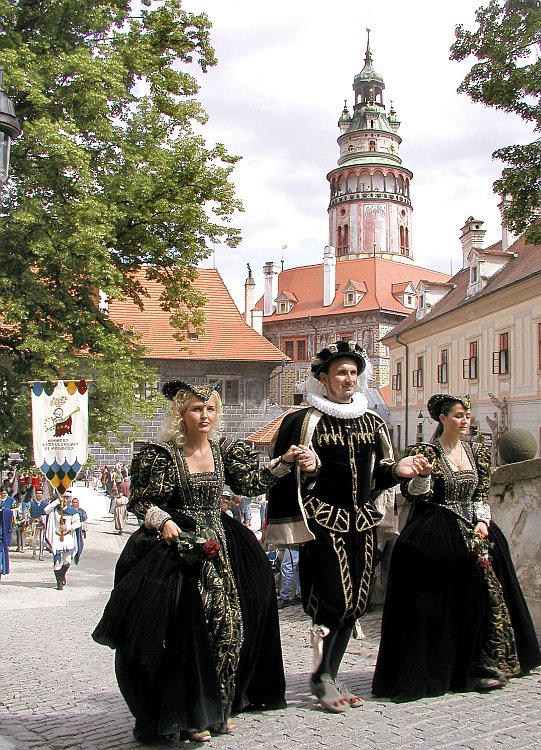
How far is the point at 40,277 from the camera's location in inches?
607

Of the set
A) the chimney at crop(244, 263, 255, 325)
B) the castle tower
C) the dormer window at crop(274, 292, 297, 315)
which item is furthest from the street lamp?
the castle tower

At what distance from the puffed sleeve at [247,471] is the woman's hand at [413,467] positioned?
0.65m

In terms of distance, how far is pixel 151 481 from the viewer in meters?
4.31

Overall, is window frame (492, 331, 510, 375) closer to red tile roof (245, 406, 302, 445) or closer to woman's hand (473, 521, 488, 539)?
red tile roof (245, 406, 302, 445)

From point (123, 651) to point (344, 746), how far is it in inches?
43.7

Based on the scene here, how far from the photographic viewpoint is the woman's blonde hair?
4.46 metres

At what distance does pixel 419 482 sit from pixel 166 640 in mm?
1738

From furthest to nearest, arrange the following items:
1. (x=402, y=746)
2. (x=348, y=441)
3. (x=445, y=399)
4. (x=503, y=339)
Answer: (x=503, y=339)
(x=445, y=399)
(x=348, y=441)
(x=402, y=746)

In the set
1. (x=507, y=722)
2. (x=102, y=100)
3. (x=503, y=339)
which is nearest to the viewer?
(x=507, y=722)

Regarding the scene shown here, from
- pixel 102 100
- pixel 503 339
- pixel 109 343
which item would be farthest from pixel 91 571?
pixel 503 339

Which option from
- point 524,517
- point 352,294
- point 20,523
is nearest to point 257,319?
point 352,294

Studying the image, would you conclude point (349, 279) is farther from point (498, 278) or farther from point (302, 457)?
point (302, 457)

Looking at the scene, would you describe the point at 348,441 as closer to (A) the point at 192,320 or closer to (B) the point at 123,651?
(B) the point at 123,651

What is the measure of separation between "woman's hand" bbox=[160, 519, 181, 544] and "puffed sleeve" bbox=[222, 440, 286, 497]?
46cm
